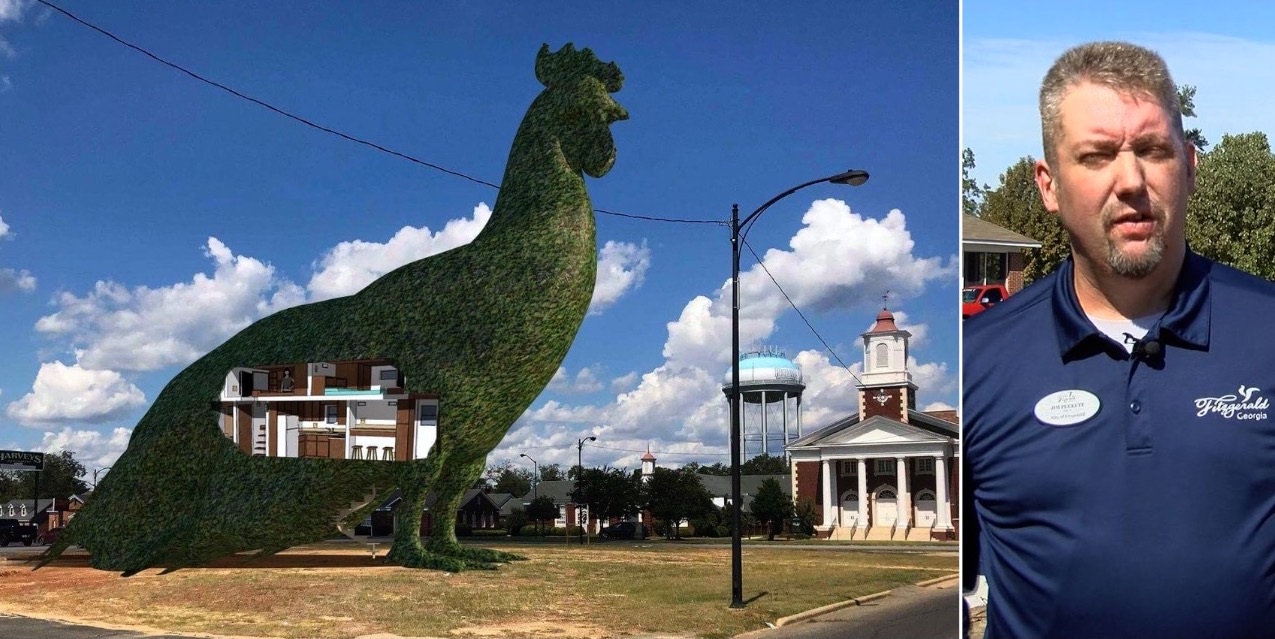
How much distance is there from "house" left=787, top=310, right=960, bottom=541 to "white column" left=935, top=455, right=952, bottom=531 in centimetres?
2

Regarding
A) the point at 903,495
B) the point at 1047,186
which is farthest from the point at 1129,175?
the point at 903,495

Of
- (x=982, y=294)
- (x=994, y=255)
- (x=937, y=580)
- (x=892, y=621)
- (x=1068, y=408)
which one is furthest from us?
(x=937, y=580)

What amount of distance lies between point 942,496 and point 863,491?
4487 millimetres

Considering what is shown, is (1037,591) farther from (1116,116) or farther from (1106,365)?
(1116,116)

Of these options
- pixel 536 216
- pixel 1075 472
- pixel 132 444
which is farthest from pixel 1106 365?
pixel 132 444

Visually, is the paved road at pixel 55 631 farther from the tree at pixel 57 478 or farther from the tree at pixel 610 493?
the tree at pixel 610 493

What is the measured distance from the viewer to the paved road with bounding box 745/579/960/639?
12.6 meters

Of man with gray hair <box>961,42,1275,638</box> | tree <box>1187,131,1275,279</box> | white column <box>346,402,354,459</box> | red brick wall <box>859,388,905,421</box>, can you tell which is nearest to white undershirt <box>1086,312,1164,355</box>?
man with gray hair <box>961,42,1275,638</box>

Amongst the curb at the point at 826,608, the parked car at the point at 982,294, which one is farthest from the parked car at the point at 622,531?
the parked car at the point at 982,294

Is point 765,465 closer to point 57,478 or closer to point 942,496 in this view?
point 942,496

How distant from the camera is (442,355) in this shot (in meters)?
13.8

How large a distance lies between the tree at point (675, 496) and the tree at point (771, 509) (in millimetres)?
1633

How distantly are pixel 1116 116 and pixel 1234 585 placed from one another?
1.16m

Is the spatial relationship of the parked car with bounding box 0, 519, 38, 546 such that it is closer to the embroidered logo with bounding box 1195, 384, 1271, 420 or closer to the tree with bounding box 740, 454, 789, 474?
the tree with bounding box 740, 454, 789, 474
